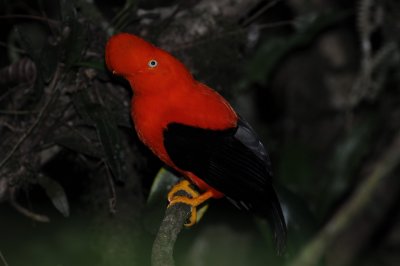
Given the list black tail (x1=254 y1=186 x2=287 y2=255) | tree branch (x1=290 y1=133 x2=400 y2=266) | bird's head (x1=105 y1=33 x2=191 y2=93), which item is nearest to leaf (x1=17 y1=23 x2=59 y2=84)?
bird's head (x1=105 y1=33 x2=191 y2=93)

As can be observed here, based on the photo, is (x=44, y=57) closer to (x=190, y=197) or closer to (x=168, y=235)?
(x=190, y=197)

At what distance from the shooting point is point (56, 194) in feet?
10.2

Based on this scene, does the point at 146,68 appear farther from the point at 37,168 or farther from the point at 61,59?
the point at 37,168

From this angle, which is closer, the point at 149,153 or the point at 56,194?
the point at 56,194

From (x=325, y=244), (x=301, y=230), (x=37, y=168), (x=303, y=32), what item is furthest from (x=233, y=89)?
(x=325, y=244)

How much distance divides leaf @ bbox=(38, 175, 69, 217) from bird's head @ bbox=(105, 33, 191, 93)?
0.65m

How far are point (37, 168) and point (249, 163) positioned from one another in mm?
1160

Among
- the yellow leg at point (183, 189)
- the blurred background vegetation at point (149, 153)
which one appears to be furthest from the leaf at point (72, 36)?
the yellow leg at point (183, 189)

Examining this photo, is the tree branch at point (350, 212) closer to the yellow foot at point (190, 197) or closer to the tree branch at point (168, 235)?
the tree branch at point (168, 235)

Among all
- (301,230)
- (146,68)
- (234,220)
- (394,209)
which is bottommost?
(394,209)

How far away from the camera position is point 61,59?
316 centimetres

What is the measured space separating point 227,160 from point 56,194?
890 mm

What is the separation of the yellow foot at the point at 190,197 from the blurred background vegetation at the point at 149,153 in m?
0.09

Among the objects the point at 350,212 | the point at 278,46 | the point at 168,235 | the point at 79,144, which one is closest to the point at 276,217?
the point at 168,235
